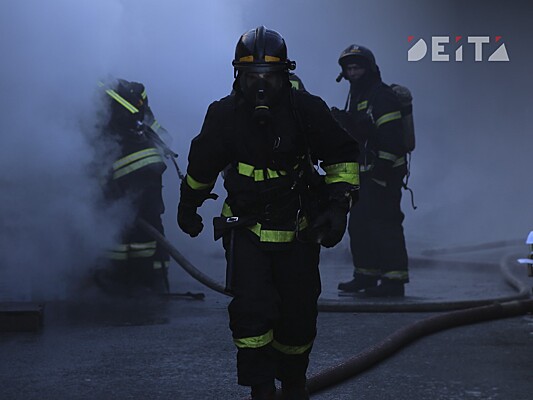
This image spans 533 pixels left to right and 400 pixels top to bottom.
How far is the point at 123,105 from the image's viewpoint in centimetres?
729

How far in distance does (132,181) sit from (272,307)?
3.83 m

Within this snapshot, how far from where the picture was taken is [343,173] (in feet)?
13.0

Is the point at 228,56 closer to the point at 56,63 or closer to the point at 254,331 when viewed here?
the point at 56,63

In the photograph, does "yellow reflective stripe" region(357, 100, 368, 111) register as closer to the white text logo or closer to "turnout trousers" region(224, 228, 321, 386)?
"turnout trousers" region(224, 228, 321, 386)

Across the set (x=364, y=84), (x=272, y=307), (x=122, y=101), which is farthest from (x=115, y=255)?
(x=272, y=307)

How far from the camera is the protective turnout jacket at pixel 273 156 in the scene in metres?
3.88

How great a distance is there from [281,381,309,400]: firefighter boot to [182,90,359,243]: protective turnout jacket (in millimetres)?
546

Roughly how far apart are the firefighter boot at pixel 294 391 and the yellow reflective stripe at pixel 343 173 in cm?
76

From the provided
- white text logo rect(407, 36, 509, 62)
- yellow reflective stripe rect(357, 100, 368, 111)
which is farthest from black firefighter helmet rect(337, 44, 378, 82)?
white text logo rect(407, 36, 509, 62)

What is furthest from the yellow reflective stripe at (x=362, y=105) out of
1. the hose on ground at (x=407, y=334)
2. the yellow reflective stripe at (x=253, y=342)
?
the yellow reflective stripe at (x=253, y=342)

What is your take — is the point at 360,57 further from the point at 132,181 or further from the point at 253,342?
the point at 253,342

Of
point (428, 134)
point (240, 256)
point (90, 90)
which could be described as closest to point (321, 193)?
point (240, 256)

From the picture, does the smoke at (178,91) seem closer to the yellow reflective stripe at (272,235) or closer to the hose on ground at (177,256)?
the hose on ground at (177,256)

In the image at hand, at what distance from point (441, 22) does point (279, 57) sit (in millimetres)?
14077
